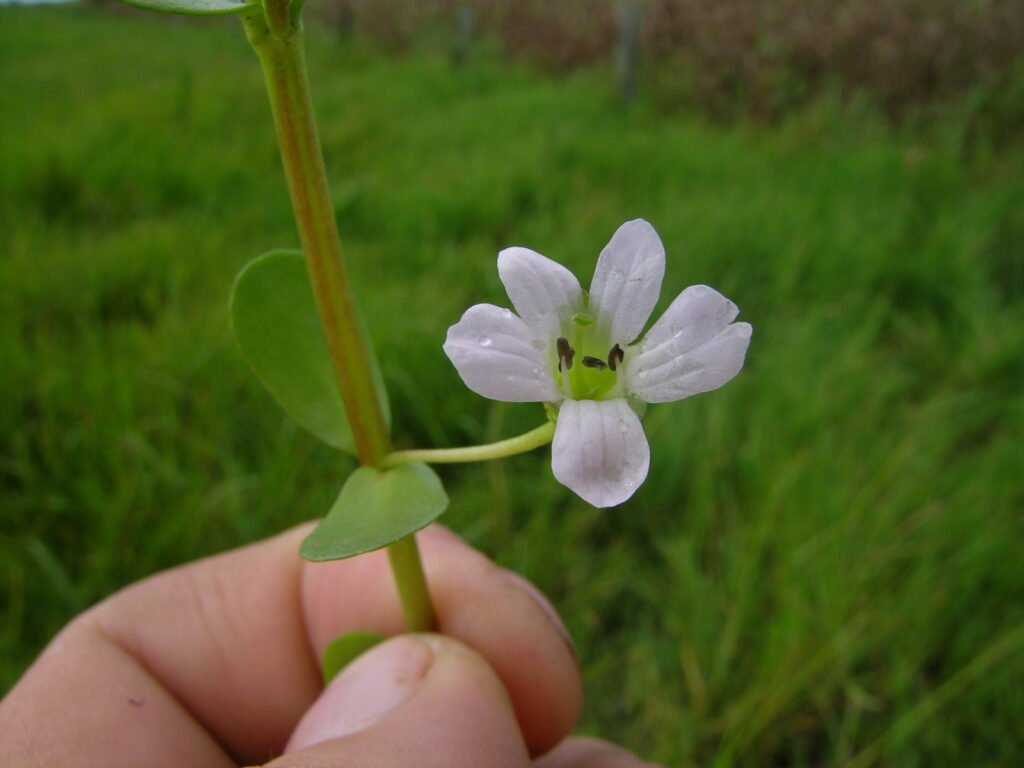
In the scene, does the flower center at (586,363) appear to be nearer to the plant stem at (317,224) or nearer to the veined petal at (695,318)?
the veined petal at (695,318)

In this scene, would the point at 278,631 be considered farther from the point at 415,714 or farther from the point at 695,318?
the point at 695,318

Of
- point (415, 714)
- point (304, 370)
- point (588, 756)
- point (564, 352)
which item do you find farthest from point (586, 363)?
point (588, 756)

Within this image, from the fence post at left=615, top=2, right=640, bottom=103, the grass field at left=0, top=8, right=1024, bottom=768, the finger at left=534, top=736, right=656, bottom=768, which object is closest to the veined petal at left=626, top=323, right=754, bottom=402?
the finger at left=534, top=736, right=656, bottom=768

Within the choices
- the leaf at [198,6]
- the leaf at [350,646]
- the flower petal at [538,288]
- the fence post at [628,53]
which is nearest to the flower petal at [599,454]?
the flower petal at [538,288]

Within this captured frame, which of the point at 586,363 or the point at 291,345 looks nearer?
the point at 586,363

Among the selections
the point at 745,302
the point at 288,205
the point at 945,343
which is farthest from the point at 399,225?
the point at 945,343

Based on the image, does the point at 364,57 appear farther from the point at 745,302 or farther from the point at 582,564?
the point at 582,564

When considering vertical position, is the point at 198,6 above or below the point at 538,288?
above

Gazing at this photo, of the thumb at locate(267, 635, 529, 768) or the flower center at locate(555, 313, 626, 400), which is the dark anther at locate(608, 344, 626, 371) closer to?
the flower center at locate(555, 313, 626, 400)

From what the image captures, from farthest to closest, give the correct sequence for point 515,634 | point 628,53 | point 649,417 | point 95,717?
point 628,53
point 649,417
point 515,634
point 95,717
